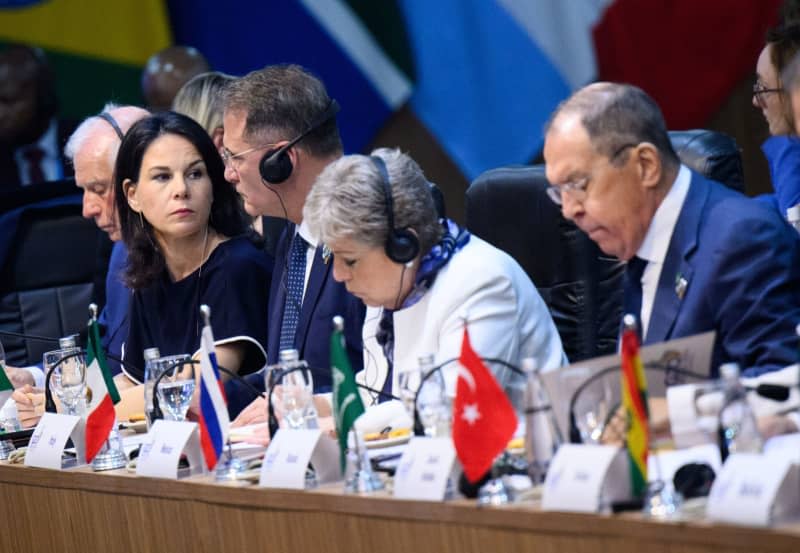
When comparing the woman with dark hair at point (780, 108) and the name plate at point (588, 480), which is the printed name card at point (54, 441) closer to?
the name plate at point (588, 480)

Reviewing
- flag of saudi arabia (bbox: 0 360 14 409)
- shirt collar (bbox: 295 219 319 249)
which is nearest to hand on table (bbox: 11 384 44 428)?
flag of saudi arabia (bbox: 0 360 14 409)

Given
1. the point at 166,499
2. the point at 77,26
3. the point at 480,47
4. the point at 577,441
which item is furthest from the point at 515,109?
the point at 577,441

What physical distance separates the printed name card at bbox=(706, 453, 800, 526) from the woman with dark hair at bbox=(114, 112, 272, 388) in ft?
6.82

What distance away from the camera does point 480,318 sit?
9.44 feet

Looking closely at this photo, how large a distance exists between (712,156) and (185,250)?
149cm

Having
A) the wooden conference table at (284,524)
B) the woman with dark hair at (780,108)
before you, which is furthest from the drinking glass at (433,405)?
the woman with dark hair at (780,108)

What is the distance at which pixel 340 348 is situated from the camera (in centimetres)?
242

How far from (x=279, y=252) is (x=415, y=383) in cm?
141

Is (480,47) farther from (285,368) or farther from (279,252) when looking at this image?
(285,368)

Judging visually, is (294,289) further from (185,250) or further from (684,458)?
(684,458)

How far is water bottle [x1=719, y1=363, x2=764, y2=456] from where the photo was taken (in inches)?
76.6

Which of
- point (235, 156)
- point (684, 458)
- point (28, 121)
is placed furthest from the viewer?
point (28, 121)

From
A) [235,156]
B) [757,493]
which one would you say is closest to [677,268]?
[757,493]

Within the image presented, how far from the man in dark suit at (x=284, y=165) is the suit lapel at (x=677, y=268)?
1.10 m
